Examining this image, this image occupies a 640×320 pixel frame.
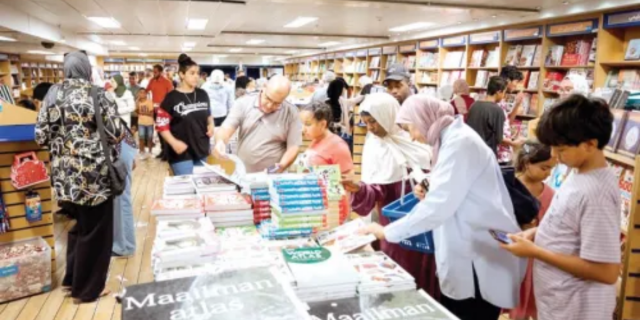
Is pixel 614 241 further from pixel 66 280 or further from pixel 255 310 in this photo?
pixel 66 280

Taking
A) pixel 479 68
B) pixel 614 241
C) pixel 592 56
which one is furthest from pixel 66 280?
pixel 479 68

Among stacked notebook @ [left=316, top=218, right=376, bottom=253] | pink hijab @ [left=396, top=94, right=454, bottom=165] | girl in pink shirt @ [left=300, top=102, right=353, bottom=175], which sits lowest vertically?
stacked notebook @ [left=316, top=218, right=376, bottom=253]

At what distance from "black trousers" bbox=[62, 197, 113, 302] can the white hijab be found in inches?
75.7

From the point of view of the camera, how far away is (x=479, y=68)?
9.20 meters

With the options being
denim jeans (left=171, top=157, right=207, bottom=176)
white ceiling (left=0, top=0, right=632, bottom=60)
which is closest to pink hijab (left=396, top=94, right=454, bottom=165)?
denim jeans (left=171, top=157, right=207, bottom=176)

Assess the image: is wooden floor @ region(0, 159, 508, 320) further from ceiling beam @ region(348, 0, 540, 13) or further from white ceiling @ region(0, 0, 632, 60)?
ceiling beam @ region(348, 0, 540, 13)

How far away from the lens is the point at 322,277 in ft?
5.06

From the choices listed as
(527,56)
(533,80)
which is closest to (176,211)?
(533,80)

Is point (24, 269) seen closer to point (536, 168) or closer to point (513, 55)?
point (536, 168)

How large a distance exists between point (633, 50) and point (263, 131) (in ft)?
17.3

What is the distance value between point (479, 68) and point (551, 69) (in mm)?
1815

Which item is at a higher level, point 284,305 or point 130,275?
point 284,305

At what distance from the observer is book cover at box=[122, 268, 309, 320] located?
1.23 metres

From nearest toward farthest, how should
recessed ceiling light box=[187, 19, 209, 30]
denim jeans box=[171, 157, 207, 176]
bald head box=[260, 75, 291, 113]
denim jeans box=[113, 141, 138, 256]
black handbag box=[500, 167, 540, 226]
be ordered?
black handbag box=[500, 167, 540, 226], bald head box=[260, 75, 291, 113], denim jeans box=[113, 141, 138, 256], denim jeans box=[171, 157, 207, 176], recessed ceiling light box=[187, 19, 209, 30]
